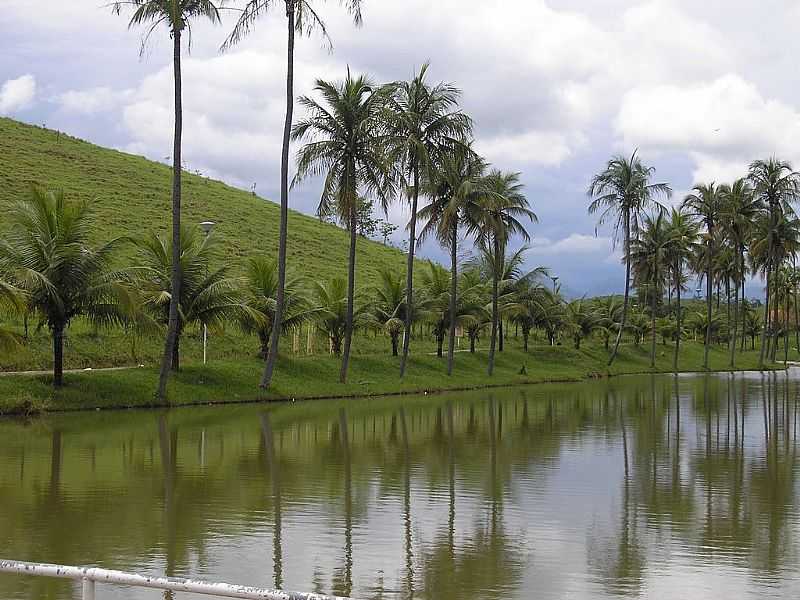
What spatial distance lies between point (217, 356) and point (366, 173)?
8.08m

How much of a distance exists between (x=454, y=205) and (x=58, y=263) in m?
→ 16.9

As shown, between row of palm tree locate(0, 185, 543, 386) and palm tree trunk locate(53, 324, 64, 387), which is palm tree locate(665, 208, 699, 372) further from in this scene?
palm tree trunk locate(53, 324, 64, 387)

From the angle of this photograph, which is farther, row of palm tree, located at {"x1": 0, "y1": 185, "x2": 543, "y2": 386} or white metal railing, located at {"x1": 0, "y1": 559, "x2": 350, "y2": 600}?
row of palm tree, located at {"x1": 0, "y1": 185, "x2": 543, "y2": 386}

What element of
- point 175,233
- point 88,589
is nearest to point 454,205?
point 175,233

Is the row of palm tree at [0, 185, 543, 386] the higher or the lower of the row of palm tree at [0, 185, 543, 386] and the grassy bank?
the higher

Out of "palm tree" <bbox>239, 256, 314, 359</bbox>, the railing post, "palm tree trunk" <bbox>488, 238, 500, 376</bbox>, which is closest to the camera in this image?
the railing post

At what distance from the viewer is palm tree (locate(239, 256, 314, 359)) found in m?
30.6

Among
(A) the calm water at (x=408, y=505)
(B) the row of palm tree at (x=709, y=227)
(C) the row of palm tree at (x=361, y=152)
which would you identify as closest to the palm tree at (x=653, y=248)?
(B) the row of palm tree at (x=709, y=227)

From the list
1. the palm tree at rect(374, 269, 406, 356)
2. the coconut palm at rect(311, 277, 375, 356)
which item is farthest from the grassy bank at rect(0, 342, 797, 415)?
the palm tree at rect(374, 269, 406, 356)

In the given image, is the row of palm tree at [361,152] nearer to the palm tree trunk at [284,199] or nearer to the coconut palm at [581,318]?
the palm tree trunk at [284,199]

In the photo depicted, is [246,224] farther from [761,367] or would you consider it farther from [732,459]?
[732,459]

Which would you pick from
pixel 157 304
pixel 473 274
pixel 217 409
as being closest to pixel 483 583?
pixel 217 409

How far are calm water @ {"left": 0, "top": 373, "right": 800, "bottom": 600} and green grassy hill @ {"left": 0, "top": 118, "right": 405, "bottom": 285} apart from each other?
98.3 ft

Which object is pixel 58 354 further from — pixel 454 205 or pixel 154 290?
pixel 454 205
